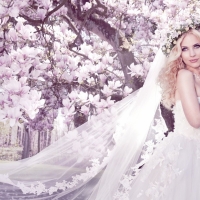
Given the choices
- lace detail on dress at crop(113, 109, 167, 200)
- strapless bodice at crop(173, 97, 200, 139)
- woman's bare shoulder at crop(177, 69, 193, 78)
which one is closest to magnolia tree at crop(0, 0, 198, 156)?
lace detail on dress at crop(113, 109, 167, 200)

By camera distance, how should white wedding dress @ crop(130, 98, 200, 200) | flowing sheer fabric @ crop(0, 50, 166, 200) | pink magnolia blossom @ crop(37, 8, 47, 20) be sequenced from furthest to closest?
1. pink magnolia blossom @ crop(37, 8, 47, 20)
2. flowing sheer fabric @ crop(0, 50, 166, 200)
3. white wedding dress @ crop(130, 98, 200, 200)

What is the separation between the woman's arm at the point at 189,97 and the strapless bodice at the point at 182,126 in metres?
0.11

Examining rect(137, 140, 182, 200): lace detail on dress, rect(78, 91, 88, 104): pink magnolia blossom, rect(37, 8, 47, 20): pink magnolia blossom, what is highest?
rect(37, 8, 47, 20): pink magnolia blossom

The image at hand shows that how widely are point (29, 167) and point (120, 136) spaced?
0.77 m

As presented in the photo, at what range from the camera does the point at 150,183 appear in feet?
8.25

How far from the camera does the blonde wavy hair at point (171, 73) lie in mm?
2789

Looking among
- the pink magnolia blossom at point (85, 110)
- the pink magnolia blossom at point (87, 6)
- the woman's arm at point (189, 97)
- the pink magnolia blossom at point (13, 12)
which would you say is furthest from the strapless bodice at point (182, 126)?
the pink magnolia blossom at point (87, 6)

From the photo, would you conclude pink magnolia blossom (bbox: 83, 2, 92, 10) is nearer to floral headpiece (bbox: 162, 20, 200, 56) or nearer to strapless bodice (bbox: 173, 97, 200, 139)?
floral headpiece (bbox: 162, 20, 200, 56)

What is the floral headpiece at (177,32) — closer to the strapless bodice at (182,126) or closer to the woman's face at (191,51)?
the woman's face at (191,51)

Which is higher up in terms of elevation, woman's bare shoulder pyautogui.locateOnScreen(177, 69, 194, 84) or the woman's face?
the woman's face

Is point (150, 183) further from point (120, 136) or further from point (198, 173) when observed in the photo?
point (120, 136)

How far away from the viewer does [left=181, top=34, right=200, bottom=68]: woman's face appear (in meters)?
2.76

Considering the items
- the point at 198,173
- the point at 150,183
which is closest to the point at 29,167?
the point at 150,183

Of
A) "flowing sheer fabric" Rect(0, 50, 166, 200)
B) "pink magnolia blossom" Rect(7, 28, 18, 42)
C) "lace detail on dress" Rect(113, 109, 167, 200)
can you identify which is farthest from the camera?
"pink magnolia blossom" Rect(7, 28, 18, 42)
